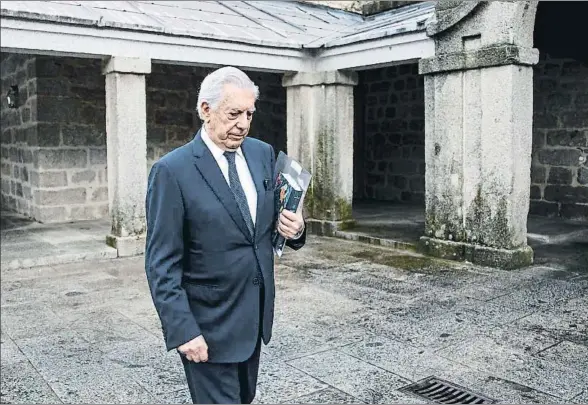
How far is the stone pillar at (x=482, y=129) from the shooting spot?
19.6 ft

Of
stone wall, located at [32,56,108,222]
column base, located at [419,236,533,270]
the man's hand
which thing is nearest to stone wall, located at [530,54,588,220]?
column base, located at [419,236,533,270]

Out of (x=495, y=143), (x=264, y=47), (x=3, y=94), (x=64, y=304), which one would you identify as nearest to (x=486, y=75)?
(x=495, y=143)

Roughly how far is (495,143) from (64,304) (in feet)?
13.9

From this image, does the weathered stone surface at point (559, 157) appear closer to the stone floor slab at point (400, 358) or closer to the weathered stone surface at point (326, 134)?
the weathered stone surface at point (326, 134)

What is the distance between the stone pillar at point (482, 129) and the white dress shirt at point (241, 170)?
4346 millimetres

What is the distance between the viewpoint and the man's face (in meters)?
2.08

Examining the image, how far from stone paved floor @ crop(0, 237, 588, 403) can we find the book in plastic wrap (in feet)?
3.97

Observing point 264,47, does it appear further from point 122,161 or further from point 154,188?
point 154,188

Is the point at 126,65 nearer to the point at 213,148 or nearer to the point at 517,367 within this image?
the point at 213,148

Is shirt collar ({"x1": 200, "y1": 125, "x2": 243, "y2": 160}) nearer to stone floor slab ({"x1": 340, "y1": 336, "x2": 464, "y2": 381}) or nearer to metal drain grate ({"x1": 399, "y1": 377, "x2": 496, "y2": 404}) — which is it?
metal drain grate ({"x1": 399, "y1": 377, "x2": 496, "y2": 404})

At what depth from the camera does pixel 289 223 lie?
7.20 feet

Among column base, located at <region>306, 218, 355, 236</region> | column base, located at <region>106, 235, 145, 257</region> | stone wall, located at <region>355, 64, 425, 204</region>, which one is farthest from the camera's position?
stone wall, located at <region>355, 64, 425, 204</region>

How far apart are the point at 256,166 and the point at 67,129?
775 cm

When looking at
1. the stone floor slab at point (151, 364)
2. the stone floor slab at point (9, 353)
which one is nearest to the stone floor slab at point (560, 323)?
the stone floor slab at point (151, 364)
